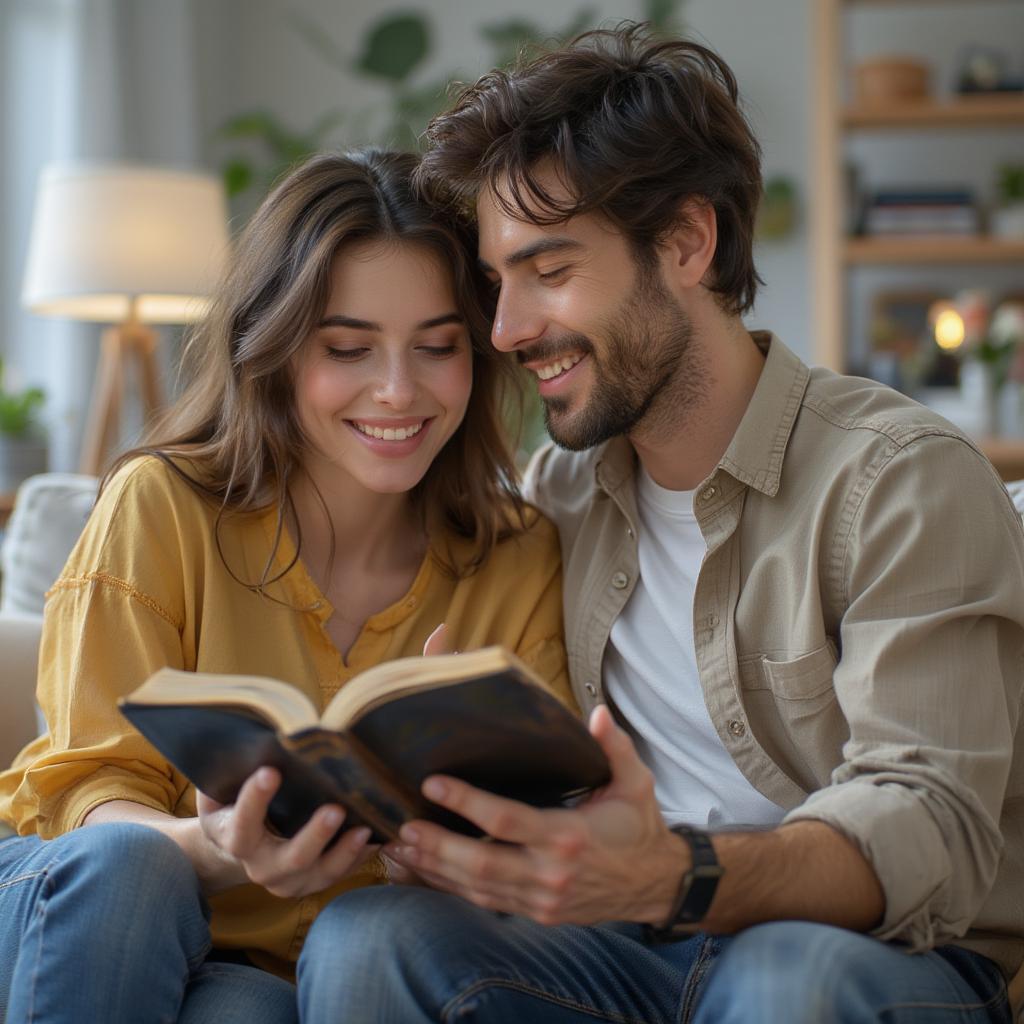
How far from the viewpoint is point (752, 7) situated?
4441 millimetres

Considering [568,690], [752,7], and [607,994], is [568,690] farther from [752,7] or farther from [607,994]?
[752,7]

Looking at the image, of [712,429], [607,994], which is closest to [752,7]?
[712,429]

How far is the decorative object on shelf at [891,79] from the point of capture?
3.99 meters

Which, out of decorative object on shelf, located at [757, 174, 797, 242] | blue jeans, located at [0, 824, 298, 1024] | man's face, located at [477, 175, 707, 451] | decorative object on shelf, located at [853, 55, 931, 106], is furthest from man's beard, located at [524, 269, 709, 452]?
decorative object on shelf, located at [757, 174, 797, 242]

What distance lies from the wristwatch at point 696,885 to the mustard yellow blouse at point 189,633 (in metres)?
0.46

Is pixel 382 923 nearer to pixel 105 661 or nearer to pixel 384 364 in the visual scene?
pixel 105 661

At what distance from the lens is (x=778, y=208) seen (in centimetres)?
447

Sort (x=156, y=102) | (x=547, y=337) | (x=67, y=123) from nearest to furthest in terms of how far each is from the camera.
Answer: (x=547, y=337) < (x=67, y=123) < (x=156, y=102)

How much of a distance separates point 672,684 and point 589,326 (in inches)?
15.8

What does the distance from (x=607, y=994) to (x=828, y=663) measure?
38cm

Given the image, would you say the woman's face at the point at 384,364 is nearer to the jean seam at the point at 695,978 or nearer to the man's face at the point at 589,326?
the man's face at the point at 589,326

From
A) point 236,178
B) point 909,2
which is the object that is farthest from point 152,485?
point 909,2

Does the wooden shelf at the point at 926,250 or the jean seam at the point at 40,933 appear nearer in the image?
the jean seam at the point at 40,933

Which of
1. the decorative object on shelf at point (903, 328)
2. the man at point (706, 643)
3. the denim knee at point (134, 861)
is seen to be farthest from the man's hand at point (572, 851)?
the decorative object on shelf at point (903, 328)
